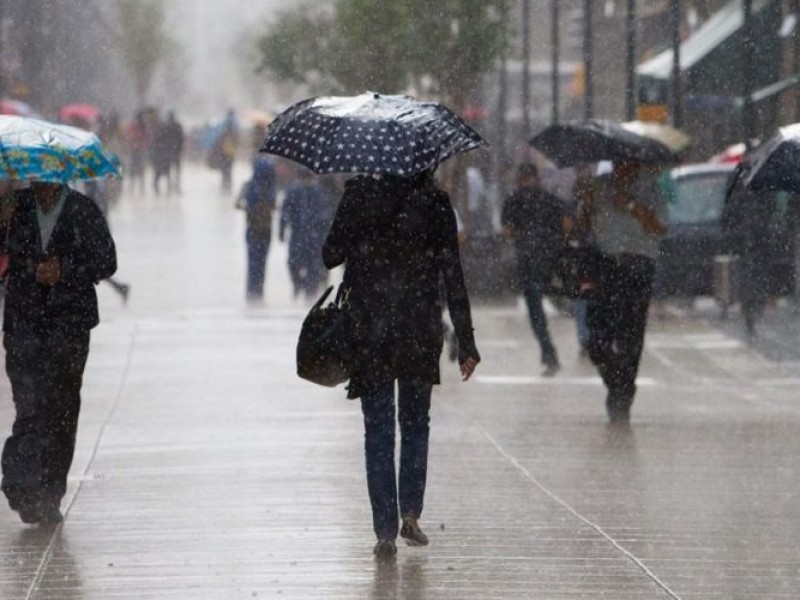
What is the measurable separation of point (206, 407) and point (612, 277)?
289 cm

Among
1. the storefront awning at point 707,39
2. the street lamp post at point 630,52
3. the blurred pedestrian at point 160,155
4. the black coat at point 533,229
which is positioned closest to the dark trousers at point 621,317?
the black coat at point 533,229

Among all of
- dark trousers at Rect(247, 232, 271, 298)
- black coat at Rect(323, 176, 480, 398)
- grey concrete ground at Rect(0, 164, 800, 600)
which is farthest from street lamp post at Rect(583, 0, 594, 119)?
black coat at Rect(323, 176, 480, 398)

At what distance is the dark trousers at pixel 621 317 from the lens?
14008mm

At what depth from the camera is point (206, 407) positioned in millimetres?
14945

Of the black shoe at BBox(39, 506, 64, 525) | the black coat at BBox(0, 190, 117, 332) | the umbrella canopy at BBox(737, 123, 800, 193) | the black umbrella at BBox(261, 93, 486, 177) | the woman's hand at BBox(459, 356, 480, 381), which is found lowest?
the black shoe at BBox(39, 506, 64, 525)

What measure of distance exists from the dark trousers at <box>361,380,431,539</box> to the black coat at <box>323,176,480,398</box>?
0.06 meters

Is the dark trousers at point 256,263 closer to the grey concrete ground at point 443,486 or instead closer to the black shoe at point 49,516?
the grey concrete ground at point 443,486

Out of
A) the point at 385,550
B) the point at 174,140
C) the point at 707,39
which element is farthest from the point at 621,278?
the point at 174,140

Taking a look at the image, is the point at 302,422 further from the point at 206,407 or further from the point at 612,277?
the point at 612,277

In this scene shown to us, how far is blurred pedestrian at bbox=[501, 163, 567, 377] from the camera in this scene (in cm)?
1880

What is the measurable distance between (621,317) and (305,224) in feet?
41.2

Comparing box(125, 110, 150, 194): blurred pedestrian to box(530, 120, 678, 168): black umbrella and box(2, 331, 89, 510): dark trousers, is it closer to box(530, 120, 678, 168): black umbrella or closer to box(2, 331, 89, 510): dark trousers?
box(530, 120, 678, 168): black umbrella

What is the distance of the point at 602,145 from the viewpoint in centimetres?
1503

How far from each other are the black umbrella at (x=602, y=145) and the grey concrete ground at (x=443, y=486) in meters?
1.72
